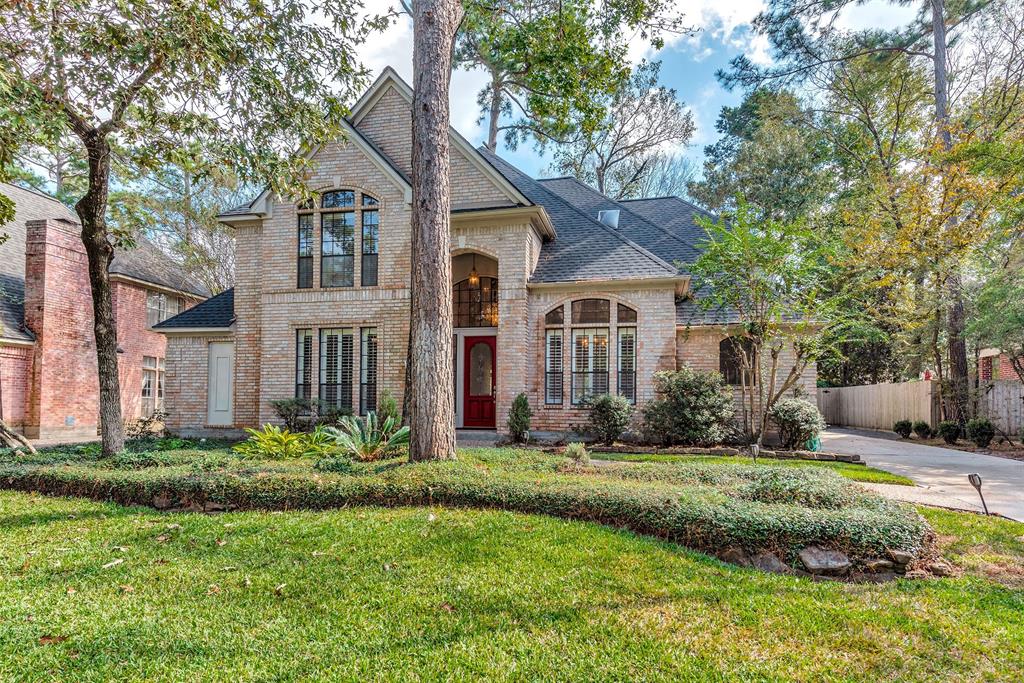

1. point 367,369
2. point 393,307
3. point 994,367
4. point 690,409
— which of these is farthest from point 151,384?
point 994,367

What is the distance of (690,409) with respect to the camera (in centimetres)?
1179

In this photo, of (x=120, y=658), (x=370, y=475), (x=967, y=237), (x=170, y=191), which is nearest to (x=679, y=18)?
(x=967, y=237)

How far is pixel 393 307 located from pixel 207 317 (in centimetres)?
564

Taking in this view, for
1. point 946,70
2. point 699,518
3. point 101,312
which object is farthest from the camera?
point 946,70

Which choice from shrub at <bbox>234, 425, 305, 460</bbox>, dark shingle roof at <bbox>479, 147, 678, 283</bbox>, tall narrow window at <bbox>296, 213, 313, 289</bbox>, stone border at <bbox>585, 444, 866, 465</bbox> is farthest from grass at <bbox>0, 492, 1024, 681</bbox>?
tall narrow window at <bbox>296, 213, 313, 289</bbox>

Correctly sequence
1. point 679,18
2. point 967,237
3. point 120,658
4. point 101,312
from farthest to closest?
point 967,237 → point 679,18 → point 101,312 → point 120,658

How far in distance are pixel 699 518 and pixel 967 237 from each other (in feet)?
48.4

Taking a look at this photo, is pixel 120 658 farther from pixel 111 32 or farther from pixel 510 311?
pixel 510 311

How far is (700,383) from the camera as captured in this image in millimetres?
11906

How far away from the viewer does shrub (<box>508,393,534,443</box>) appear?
12.2 metres

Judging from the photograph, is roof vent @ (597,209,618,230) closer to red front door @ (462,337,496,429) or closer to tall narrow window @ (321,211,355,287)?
red front door @ (462,337,496,429)

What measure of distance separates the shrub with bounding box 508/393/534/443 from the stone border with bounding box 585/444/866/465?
1.46 metres

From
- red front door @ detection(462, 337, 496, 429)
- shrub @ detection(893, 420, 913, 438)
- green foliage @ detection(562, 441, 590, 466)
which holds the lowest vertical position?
shrub @ detection(893, 420, 913, 438)

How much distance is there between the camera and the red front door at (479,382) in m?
14.9
